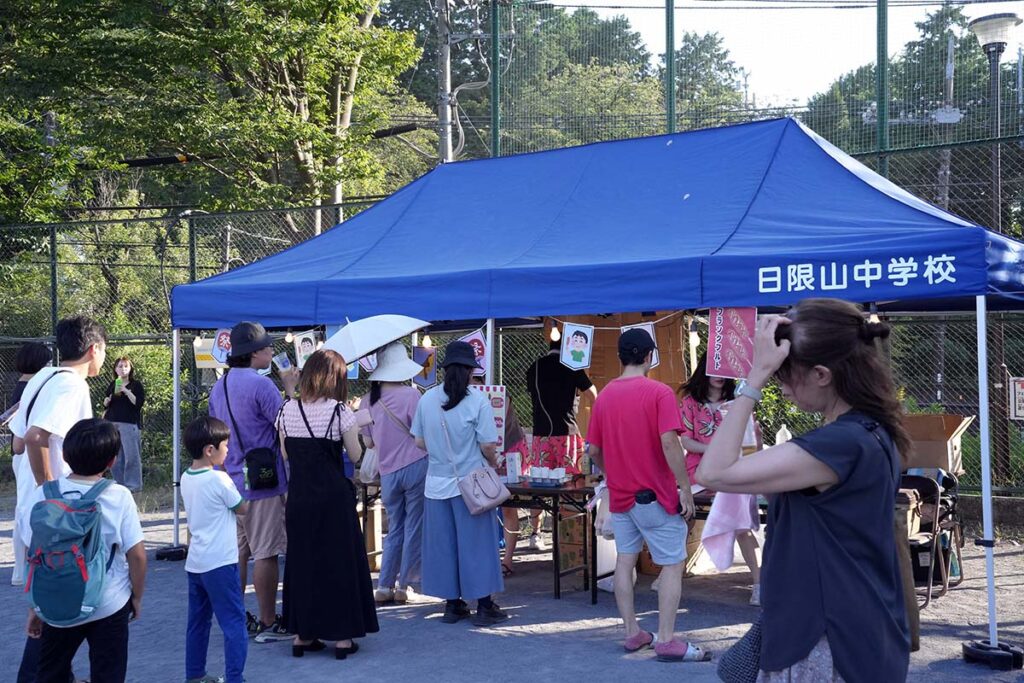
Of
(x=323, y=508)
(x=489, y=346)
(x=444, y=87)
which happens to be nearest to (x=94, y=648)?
(x=323, y=508)

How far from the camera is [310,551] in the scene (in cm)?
564

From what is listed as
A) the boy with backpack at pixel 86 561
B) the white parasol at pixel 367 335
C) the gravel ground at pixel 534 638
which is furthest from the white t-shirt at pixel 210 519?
the white parasol at pixel 367 335

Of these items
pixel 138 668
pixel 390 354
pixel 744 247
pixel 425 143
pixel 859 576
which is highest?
pixel 425 143

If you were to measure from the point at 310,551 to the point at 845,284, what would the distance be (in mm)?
3274

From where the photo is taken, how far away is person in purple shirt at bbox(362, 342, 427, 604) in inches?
272

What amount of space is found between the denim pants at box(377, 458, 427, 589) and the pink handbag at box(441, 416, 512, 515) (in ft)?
1.58

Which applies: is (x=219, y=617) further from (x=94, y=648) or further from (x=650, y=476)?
(x=650, y=476)

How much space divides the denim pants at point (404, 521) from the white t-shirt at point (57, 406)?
8.12ft

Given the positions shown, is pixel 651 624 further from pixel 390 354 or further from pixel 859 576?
pixel 859 576

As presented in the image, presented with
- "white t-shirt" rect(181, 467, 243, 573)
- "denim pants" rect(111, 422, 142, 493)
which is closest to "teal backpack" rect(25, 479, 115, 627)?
"white t-shirt" rect(181, 467, 243, 573)

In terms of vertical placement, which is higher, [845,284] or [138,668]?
[845,284]

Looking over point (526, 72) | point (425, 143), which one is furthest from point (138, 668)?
point (425, 143)

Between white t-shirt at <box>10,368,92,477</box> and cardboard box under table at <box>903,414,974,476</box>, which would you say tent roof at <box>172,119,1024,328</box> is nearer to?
cardboard box under table at <box>903,414,974,476</box>

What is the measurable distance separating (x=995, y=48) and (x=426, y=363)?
5.46 metres
